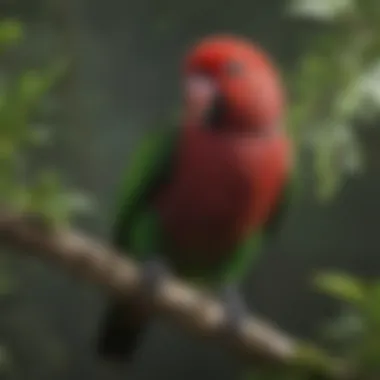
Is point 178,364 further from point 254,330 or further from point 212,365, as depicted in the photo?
point 254,330

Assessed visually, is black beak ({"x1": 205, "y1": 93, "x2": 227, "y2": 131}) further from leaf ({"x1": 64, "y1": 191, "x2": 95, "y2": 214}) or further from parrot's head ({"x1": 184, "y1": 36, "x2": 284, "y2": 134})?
leaf ({"x1": 64, "y1": 191, "x2": 95, "y2": 214})

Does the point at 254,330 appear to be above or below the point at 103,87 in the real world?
below

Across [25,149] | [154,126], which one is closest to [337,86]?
[154,126]

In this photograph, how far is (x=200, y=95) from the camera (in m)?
0.91

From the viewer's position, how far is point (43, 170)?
3.29 feet

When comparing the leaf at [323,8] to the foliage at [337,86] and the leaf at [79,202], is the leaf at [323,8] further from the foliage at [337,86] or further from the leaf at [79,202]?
the leaf at [79,202]

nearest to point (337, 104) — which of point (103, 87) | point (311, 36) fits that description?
point (311, 36)

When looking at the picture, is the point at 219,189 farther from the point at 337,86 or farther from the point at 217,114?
the point at 337,86

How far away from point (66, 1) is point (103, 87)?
10 centimetres

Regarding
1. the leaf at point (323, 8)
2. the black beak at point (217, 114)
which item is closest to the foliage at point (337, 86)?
the leaf at point (323, 8)

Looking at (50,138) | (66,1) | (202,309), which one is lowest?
(202,309)

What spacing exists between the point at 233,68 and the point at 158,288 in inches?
8.8

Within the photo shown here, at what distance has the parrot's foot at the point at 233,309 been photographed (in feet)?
3.05

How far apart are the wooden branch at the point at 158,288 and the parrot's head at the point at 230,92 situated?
158 millimetres
